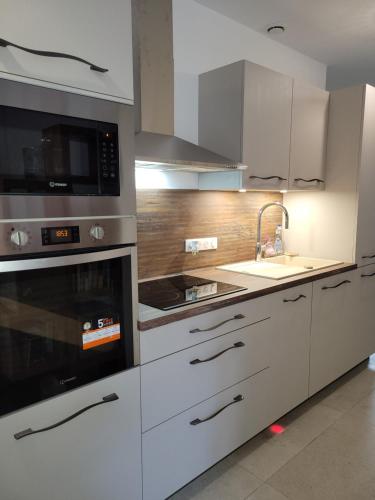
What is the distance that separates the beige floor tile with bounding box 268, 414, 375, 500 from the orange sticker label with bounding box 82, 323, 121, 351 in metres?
1.13

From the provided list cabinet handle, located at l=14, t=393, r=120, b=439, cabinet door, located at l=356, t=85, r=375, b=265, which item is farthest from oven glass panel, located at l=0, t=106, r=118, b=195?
cabinet door, located at l=356, t=85, r=375, b=265

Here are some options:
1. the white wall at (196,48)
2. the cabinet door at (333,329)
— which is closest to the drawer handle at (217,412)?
the cabinet door at (333,329)

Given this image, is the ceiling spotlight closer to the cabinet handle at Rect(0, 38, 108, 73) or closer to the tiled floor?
the cabinet handle at Rect(0, 38, 108, 73)

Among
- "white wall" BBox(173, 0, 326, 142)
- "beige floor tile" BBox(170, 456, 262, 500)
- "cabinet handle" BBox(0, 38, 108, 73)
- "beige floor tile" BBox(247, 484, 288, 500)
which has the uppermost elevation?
"white wall" BBox(173, 0, 326, 142)

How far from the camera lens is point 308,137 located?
7.99 ft

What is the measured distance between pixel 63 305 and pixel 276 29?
2.26 metres

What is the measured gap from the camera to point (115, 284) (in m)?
1.31

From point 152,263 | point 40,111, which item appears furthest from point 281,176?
point 40,111

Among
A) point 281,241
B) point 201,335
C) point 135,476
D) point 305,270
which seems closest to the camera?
point 135,476

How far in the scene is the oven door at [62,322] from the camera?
1.07m

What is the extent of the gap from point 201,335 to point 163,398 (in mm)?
296

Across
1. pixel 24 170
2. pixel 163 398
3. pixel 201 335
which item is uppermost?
pixel 24 170

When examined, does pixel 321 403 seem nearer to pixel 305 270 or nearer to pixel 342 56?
pixel 305 270

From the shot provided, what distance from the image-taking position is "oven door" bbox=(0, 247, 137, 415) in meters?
1.07
